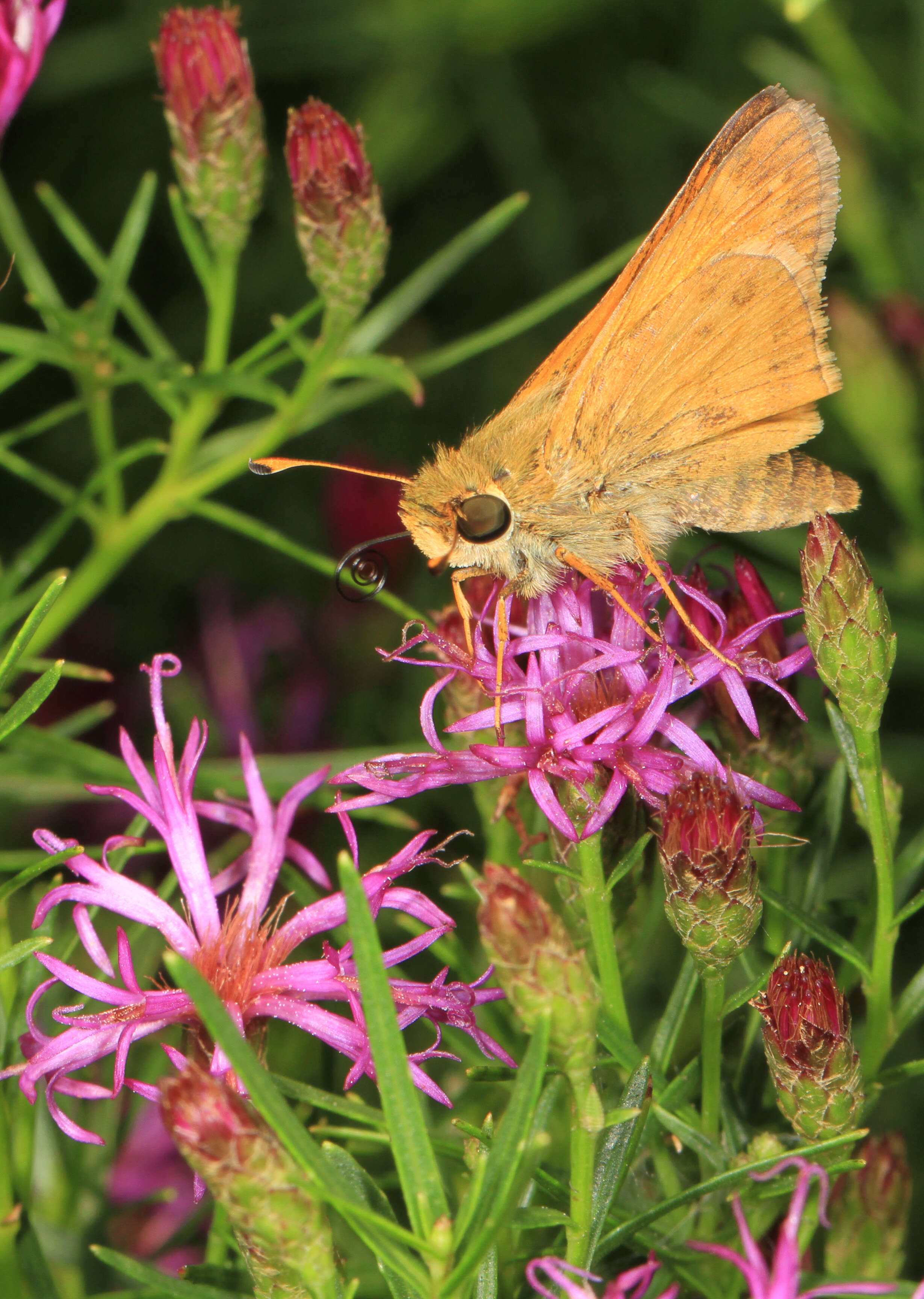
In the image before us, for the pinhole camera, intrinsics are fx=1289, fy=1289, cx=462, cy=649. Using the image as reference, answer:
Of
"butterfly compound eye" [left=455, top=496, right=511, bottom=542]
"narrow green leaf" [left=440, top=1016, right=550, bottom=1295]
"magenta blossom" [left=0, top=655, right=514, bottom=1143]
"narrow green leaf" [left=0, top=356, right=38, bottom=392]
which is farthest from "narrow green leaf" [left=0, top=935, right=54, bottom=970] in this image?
"narrow green leaf" [left=0, top=356, right=38, bottom=392]

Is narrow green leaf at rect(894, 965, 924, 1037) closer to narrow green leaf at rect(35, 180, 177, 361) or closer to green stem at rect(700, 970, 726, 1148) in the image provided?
green stem at rect(700, 970, 726, 1148)

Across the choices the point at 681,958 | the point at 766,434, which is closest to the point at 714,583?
the point at 766,434

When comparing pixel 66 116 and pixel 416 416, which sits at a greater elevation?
pixel 66 116

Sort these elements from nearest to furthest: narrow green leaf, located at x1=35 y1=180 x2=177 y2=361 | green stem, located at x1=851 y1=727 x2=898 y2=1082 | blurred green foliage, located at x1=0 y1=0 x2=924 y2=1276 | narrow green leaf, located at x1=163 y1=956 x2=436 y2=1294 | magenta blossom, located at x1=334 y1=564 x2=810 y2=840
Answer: narrow green leaf, located at x1=163 y1=956 x2=436 y2=1294
green stem, located at x1=851 y1=727 x2=898 y2=1082
magenta blossom, located at x1=334 y1=564 x2=810 y2=840
narrow green leaf, located at x1=35 y1=180 x2=177 y2=361
blurred green foliage, located at x1=0 y1=0 x2=924 y2=1276

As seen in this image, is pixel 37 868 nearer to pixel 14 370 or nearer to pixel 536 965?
pixel 536 965

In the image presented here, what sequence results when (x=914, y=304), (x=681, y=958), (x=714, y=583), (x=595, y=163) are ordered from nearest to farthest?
(x=681, y=958), (x=714, y=583), (x=914, y=304), (x=595, y=163)

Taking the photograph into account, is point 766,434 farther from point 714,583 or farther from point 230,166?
point 230,166
